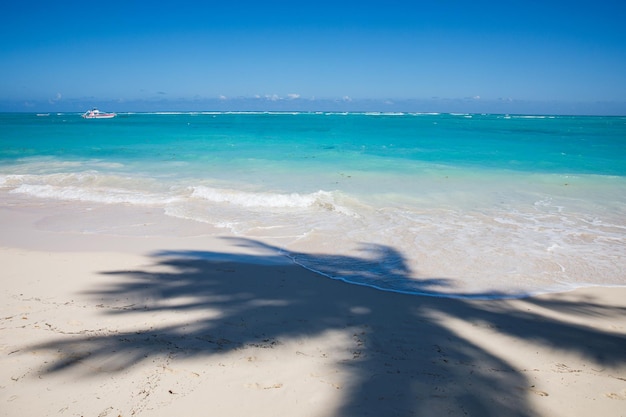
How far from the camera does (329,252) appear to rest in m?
7.27

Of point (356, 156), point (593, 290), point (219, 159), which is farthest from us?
point (356, 156)

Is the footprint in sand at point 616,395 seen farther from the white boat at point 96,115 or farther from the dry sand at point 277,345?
the white boat at point 96,115

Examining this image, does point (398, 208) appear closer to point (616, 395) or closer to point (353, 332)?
point (353, 332)

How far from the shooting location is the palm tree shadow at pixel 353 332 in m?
3.24

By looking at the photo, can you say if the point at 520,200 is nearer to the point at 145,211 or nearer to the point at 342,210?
the point at 342,210

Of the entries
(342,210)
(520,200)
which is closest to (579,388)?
(342,210)

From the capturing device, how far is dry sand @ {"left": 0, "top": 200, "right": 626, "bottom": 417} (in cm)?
310

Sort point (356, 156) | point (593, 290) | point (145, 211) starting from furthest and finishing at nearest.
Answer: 1. point (356, 156)
2. point (145, 211)
3. point (593, 290)

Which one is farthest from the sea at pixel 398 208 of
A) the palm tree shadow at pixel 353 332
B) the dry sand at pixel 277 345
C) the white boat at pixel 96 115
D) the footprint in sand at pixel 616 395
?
the white boat at pixel 96 115

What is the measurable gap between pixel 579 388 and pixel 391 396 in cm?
180

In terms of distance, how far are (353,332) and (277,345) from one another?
901 mm

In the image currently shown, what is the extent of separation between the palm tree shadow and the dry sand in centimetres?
2

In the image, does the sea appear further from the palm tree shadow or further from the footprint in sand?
the footprint in sand

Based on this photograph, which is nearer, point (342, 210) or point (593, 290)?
point (593, 290)
